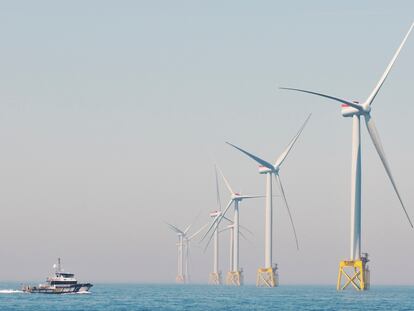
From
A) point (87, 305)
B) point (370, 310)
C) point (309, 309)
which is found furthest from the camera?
point (87, 305)

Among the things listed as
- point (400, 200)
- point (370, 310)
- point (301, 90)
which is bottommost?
point (370, 310)

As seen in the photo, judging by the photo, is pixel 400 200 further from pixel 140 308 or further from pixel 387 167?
pixel 140 308

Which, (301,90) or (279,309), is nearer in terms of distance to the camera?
(279,309)

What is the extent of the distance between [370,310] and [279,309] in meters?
17.9

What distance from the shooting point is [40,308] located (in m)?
178

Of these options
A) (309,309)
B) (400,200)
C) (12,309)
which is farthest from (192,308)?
(400,200)

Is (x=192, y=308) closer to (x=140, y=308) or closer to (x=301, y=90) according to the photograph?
(x=140, y=308)

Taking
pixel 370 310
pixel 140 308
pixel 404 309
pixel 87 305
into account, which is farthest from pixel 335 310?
pixel 87 305

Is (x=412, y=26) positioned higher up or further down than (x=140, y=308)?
higher up

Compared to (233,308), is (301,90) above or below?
above

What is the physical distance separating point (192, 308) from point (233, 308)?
304 inches

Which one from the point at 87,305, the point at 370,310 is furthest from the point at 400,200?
the point at 87,305

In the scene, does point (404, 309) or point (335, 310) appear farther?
point (404, 309)

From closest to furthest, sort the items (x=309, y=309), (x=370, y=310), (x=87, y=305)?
(x=370, y=310), (x=309, y=309), (x=87, y=305)
